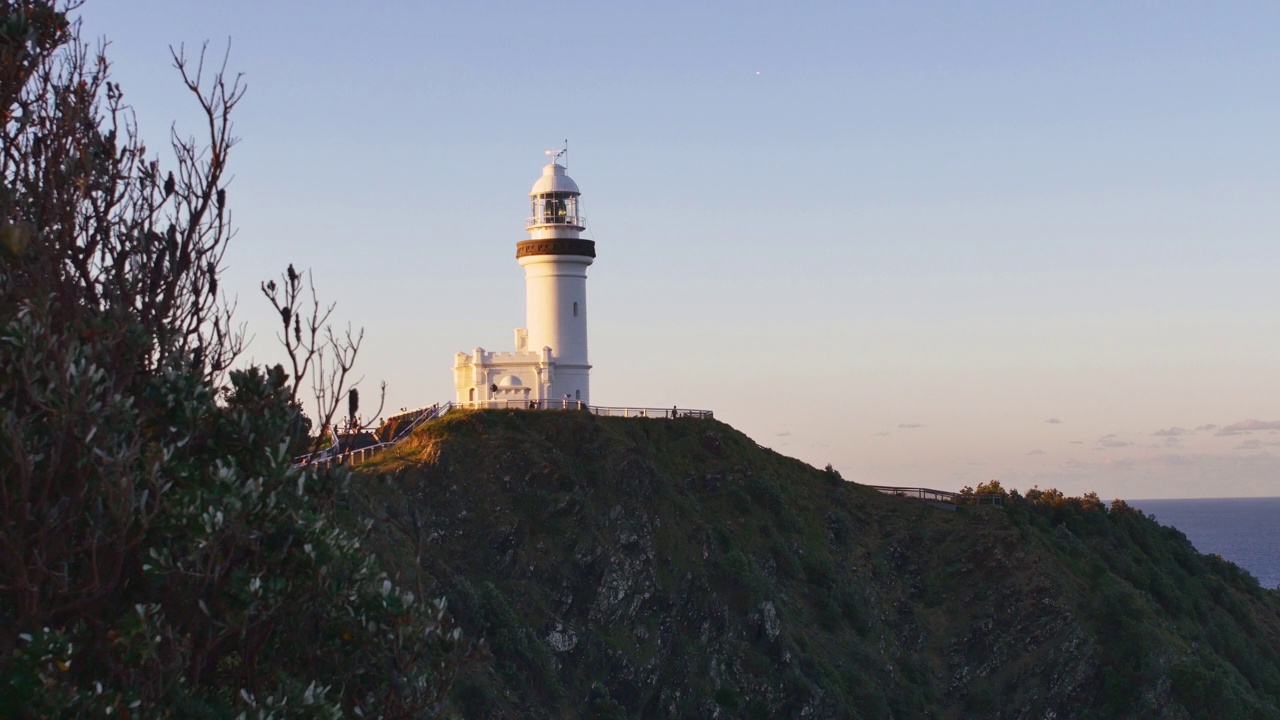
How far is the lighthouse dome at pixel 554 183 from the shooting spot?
74.3 m

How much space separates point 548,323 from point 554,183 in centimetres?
753

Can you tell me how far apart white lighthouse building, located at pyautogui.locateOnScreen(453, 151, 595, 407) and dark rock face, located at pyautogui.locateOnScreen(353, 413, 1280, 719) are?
399 cm

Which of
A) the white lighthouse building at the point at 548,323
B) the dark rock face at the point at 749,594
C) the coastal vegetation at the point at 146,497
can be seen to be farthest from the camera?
the white lighthouse building at the point at 548,323

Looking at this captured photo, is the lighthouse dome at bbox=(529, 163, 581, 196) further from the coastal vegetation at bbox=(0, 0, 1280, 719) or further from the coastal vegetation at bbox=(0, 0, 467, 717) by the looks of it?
the coastal vegetation at bbox=(0, 0, 467, 717)

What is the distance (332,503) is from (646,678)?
4212 cm

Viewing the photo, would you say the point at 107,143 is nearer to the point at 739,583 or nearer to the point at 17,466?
the point at 17,466

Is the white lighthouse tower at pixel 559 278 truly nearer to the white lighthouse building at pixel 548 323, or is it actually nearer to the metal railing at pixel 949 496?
the white lighthouse building at pixel 548 323

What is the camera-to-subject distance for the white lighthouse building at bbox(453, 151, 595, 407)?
73188mm

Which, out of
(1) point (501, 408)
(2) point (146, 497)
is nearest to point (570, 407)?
(1) point (501, 408)

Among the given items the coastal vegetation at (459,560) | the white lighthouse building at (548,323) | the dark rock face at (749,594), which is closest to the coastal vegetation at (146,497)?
the coastal vegetation at (459,560)

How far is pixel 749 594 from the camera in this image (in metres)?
64.5

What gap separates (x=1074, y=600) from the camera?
69812mm

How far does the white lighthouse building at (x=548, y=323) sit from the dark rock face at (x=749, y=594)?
13.1ft

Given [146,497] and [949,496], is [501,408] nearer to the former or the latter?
→ [949,496]
